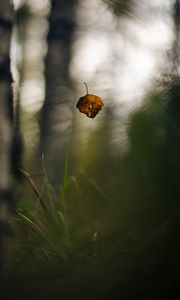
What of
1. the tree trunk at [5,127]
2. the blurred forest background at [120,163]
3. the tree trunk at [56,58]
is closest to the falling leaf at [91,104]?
the blurred forest background at [120,163]

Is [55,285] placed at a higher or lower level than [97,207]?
higher

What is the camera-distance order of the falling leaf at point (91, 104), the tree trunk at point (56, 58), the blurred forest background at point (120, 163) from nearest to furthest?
1. the blurred forest background at point (120, 163)
2. the falling leaf at point (91, 104)
3. the tree trunk at point (56, 58)

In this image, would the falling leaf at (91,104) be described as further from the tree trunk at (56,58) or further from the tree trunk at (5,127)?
the tree trunk at (56,58)

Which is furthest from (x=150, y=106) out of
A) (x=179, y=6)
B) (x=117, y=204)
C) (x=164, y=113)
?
(x=117, y=204)

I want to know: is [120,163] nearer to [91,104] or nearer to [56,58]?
[91,104]

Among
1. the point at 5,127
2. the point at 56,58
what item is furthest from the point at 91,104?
the point at 56,58

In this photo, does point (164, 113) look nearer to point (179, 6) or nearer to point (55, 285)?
point (179, 6)

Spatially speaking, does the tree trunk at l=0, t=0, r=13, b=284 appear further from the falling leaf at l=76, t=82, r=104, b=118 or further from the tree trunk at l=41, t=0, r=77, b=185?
the tree trunk at l=41, t=0, r=77, b=185
